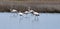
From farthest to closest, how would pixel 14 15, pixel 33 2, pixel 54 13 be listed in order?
pixel 33 2 < pixel 54 13 < pixel 14 15

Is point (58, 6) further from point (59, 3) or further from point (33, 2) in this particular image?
point (33, 2)

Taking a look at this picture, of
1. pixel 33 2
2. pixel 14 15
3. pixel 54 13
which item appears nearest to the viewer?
pixel 14 15

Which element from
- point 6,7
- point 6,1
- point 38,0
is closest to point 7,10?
point 6,7

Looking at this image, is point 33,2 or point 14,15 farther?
point 33,2

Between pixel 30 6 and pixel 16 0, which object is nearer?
pixel 30 6

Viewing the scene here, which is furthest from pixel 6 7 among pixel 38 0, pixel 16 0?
pixel 38 0

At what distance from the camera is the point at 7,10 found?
760cm

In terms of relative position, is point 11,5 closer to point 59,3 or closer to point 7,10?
point 7,10

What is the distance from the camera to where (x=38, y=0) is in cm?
834

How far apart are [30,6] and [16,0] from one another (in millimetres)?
724

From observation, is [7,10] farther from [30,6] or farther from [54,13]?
[54,13]

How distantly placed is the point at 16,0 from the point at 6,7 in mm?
707

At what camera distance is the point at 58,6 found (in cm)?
770

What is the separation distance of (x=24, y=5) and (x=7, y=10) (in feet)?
1.73
